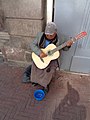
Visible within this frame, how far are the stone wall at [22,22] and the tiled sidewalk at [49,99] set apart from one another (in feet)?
2.32

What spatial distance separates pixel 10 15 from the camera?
245 centimetres

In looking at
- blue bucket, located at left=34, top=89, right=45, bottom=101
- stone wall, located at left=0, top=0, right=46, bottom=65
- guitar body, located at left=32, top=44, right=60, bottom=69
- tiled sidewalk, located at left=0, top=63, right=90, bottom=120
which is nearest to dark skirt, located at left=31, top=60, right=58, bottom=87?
guitar body, located at left=32, top=44, right=60, bottom=69

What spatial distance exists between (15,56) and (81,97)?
74.7 inches

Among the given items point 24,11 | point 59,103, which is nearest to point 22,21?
point 24,11

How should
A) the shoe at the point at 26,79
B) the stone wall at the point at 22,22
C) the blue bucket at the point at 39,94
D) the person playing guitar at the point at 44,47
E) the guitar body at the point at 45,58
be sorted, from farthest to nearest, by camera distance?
the shoe at the point at 26,79 < the blue bucket at the point at 39,94 < the stone wall at the point at 22,22 < the guitar body at the point at 45,58 < the person playing guitar at the point at 44,47

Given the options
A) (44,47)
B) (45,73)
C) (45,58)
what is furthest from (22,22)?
(45,73)

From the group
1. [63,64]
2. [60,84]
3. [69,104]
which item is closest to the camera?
[69,104]

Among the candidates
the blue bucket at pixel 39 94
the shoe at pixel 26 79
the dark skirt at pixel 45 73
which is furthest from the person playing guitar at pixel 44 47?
the shoe at pixel 26 79

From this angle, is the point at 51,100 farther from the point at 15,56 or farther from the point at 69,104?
the point at 15,56

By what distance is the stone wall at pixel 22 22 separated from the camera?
7.54ft

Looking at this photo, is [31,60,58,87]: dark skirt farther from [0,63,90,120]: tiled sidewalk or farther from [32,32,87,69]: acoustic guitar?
[0,63,90,120]: tiled sidewalk

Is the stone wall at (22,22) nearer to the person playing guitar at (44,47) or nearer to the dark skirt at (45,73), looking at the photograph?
the person playing guitar at (44,47)

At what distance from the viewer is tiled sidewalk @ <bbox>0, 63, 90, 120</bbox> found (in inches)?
87.2

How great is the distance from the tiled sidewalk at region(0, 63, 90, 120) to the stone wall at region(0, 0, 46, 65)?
0.71 metres
